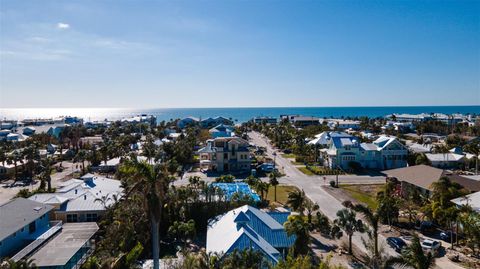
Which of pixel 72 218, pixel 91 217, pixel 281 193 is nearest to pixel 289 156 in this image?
pixel 281 193

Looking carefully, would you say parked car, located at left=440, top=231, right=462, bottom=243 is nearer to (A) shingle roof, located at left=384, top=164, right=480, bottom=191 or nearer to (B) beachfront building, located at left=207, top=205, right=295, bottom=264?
(A) shingle roof, located at left=384, top=164, right=480, bottom=191

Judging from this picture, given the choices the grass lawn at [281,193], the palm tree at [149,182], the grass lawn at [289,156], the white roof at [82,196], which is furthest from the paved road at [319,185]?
the white roof at [82,196]

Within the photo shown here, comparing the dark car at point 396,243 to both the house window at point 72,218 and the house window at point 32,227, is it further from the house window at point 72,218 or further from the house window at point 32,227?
the house window at point 32,227

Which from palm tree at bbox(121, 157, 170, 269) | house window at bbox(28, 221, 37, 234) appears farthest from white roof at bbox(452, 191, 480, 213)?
house window at bbox(28, 221, 37, 234)

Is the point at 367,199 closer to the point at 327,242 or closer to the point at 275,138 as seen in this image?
the point at 327,242

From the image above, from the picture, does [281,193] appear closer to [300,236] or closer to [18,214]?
[300,236]

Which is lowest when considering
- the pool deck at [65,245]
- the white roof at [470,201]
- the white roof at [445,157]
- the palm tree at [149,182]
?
the pool deck at [65,245]

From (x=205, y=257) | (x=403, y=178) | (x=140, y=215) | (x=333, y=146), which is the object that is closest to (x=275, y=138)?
(x=333, y=146)
